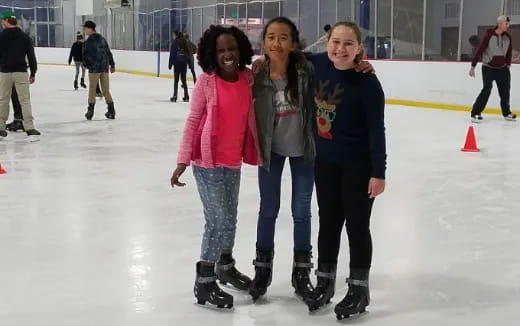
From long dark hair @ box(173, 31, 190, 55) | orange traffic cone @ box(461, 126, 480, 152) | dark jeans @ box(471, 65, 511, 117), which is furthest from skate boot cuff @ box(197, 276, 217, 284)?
long dark hair @ box(173, 31, 190, 55)

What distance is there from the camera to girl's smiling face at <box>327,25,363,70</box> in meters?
2.61

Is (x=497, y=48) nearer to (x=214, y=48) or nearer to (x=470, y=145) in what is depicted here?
(x=470, y=145)

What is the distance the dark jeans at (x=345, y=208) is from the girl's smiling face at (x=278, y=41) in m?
0.45

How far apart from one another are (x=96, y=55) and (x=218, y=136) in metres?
7.88

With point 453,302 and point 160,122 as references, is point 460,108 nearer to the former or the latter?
point 160,122

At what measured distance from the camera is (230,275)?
3.06 metres

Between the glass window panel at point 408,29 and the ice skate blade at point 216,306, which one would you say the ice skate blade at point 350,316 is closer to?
the ice skate blade at point 216,306

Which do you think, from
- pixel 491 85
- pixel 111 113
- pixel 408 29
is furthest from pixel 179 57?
pixel 491 85

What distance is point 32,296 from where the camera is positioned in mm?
3000

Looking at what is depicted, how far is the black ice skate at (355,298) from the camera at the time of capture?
2732 millimetres

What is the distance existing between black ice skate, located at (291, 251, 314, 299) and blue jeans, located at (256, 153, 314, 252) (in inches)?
1.2

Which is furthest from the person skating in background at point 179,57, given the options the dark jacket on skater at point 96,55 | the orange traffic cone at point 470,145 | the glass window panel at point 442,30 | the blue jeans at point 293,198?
the blue jeans at point 293,198

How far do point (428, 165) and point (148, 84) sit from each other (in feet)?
45.9

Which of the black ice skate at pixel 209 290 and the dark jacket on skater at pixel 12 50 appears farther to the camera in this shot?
the dark jacket on skater at pixel 12 50
